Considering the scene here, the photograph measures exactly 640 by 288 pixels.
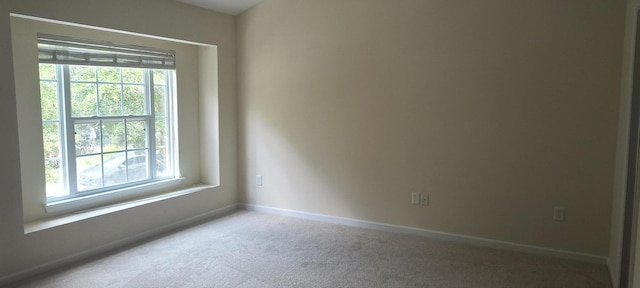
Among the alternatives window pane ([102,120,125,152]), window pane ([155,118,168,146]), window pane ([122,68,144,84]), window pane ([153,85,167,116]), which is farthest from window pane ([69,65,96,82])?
window pane ([155,118,168,146])

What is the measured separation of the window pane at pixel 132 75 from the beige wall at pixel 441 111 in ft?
3.70

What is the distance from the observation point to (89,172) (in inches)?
149

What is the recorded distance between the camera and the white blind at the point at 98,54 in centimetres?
336

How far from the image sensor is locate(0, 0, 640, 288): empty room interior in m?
3.06

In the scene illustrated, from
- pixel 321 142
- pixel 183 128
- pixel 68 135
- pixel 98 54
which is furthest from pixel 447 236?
pixel 98 54

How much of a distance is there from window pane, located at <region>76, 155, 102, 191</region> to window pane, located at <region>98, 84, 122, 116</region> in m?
0.44

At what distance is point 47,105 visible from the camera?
343 cm

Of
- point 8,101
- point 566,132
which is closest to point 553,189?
point 566,132

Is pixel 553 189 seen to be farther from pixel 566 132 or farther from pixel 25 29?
pixel 25 29

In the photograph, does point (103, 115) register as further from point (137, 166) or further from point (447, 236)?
point (447, 236)

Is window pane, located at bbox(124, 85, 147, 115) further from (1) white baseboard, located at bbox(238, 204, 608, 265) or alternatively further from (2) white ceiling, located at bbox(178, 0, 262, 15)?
(1) white baseboard, located at bbox(238, 204, 608, 265)

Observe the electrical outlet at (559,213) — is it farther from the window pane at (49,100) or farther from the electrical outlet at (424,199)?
the window pane at (49,100)

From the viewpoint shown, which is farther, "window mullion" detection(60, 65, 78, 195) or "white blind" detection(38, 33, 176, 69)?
"window mullion" detection(60, 65, 78, 195)

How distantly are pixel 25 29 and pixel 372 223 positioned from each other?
3.44m
